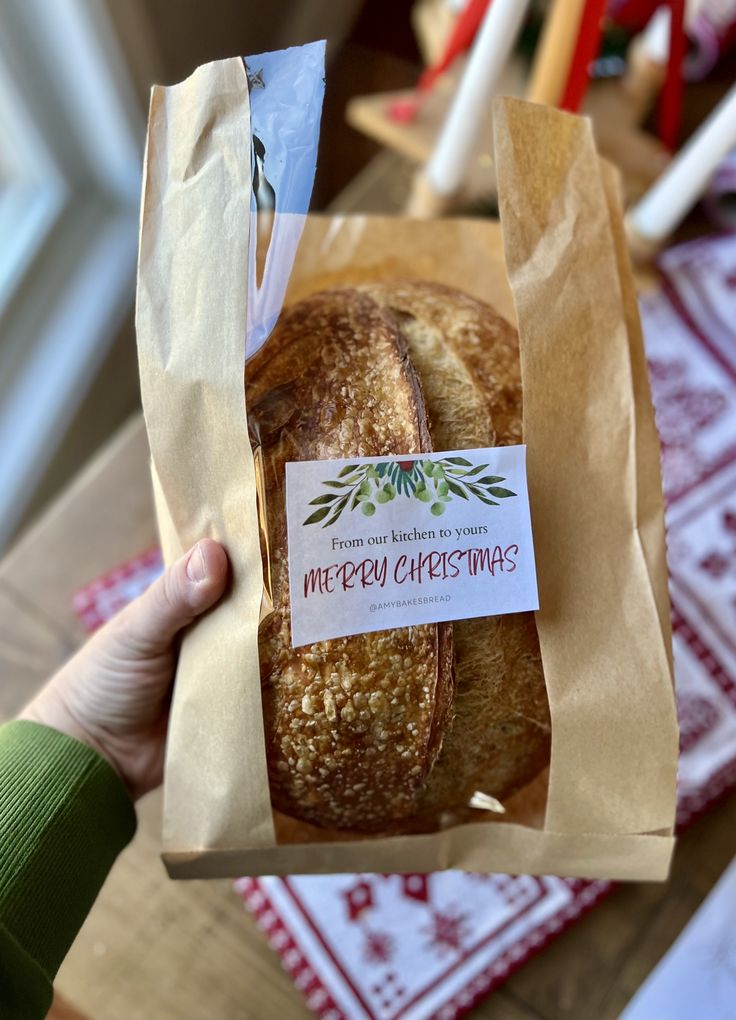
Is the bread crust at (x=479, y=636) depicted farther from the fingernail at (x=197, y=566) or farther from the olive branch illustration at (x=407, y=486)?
the fingernail at (x=197, y=566)

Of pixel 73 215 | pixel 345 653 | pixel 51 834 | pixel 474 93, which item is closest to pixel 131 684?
pixel 51 834

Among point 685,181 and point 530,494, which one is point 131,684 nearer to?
point 530,494

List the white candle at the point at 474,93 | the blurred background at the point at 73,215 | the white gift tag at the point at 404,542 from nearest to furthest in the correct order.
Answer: the white gift tag at the point at 404,542
the white candle at the point at 474,93
the blurred background at the point at 73,215

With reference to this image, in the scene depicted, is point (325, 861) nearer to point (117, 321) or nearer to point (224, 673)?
point (224, 673)

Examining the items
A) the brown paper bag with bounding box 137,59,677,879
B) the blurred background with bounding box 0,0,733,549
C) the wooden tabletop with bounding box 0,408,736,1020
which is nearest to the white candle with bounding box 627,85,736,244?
the blurred background with bounding box 0,0,733,549

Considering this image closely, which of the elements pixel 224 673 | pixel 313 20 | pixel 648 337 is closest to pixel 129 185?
pixel 313 20

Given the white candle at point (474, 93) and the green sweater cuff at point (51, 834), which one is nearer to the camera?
the green sweater cuff at point (51, 834)

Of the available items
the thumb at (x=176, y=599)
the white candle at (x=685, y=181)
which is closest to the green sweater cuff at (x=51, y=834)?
the thumb at (x=176, y=599)
